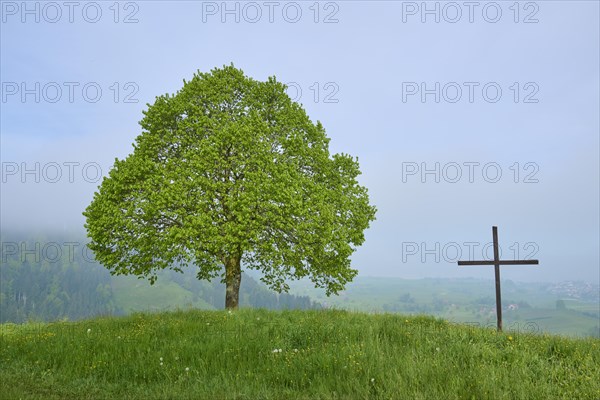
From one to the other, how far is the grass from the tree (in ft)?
21.9

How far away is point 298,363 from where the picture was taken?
427 inches

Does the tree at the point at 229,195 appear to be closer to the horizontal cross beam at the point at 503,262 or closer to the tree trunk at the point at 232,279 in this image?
the tree trunk at the point at 232,279

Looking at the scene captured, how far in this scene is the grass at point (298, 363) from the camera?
30.6ft

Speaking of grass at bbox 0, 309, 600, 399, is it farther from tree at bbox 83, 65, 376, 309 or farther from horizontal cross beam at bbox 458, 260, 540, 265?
tree at bbox 83, 65, 376, 309

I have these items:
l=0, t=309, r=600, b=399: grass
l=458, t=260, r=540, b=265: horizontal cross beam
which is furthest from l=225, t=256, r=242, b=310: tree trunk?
l=458, t=260, r=540, b=265: horizontal cross beam

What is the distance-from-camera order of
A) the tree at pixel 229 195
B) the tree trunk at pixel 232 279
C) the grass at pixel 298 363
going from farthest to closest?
the tree trunk at pixel 232 279 < the tree at pixel 229 195 < the grass at pixel 298 363

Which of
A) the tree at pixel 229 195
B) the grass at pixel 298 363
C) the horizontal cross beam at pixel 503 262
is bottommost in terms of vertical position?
the grass at pixel 298 363

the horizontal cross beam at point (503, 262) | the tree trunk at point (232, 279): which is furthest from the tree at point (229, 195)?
the horizontal cross beam at point (503, 262)

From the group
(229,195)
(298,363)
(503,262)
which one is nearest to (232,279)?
(229,195)

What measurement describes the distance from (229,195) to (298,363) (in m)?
12.7

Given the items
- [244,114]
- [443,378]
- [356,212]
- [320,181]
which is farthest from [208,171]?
[443,378]

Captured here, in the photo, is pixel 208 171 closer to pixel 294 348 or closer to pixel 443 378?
pixel 294 348

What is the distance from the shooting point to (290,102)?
2667 centimetres

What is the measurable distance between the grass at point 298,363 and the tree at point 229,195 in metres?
6.69
